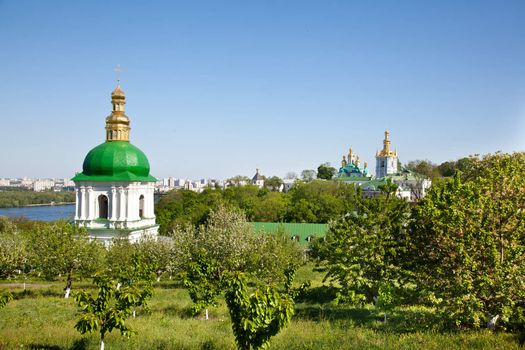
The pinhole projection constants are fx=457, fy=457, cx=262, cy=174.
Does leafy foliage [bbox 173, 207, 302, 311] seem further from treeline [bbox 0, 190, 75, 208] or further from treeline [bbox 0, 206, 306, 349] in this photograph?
treeline [bbox 0, 190, 75, 208]

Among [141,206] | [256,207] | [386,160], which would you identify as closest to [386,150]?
[386,160]

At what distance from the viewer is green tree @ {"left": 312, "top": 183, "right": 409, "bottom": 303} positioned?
1677 centimetres

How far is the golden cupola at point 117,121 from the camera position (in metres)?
34.1

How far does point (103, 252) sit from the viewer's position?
26828 millimetres

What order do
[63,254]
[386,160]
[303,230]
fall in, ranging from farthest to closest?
[386,160] < [303,230] < [63,254]

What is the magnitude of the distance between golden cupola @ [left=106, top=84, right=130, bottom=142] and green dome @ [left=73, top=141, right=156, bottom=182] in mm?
629

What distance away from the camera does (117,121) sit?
34.1 meters

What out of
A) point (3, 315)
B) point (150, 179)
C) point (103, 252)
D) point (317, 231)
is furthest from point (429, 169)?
point (3, 315)

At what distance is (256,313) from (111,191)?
24.9m

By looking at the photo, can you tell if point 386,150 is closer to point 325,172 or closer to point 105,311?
point 325,172

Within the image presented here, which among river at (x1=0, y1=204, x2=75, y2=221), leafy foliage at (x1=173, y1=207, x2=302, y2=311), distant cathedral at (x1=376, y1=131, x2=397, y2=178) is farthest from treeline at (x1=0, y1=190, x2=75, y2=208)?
leafy foliage at (x1=173, y1=207, x2=302, y2=311)

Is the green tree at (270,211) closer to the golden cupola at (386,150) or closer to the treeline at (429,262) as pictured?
the treeline at (429,262)

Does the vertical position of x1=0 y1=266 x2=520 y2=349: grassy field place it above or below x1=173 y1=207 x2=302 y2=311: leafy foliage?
below

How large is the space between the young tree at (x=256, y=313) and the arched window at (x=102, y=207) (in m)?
25.0
